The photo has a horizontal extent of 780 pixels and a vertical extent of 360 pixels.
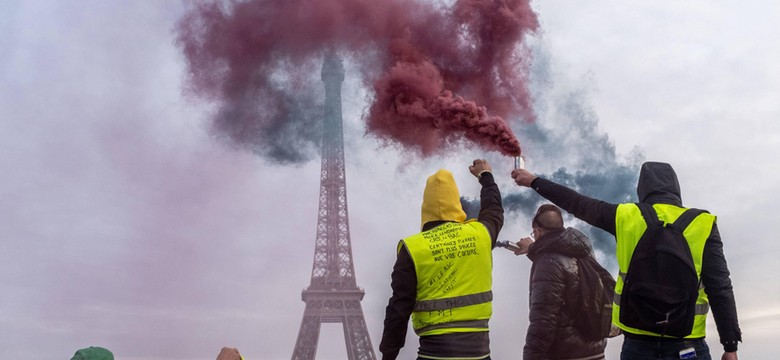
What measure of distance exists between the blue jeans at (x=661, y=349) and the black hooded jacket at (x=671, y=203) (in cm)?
9

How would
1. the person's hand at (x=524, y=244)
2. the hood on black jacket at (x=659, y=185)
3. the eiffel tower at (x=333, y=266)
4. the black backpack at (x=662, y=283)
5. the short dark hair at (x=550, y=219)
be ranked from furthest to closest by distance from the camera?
the eiffel tower at (x=333, y=266) < the person's hand at (x=524, y=244) < the short dark hair at (x=550, y=219) < the hood on black jacket at (x=659, y=185) < the black backpack at (x=662, y=283)

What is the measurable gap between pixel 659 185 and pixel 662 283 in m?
0.64

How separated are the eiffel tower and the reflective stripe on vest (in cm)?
3587

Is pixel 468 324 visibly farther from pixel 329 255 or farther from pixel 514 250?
pixel 329 255

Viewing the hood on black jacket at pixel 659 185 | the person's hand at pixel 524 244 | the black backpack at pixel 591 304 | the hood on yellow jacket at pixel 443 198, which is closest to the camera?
the hood on black jacket at pixel 659 185

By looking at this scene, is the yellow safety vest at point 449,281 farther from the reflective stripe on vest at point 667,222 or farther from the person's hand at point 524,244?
the person's hand at point 524,244

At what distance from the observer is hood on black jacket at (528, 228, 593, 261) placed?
518cm

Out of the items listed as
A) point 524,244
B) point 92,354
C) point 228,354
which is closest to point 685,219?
point 524,244

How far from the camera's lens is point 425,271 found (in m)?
4.04

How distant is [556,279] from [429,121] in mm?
4366

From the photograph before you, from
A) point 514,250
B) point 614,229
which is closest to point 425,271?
point 614,229

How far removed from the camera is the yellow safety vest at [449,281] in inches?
159

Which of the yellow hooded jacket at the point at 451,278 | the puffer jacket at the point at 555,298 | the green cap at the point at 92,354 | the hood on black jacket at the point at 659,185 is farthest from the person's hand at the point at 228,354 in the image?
the hood on black jacket at the point at 659,185

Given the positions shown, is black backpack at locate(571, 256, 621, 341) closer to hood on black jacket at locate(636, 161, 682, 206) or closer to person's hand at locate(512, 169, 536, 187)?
person's hand at locate(512, 169, 536, 187)
